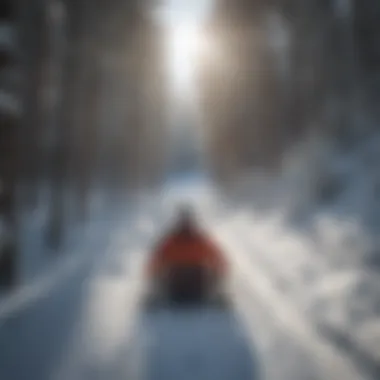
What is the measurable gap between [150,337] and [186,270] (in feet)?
4.37

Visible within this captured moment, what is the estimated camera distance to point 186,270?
24.5 ft

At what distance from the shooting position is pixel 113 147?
1355 centimetres

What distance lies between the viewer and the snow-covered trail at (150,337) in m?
5.11

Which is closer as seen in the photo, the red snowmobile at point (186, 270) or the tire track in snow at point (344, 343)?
the tire track in snow at point (344, 343)

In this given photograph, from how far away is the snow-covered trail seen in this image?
5109 mm

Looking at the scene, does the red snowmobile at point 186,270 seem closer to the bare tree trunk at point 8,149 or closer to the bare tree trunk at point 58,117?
the bare tree trunk at point 8,149

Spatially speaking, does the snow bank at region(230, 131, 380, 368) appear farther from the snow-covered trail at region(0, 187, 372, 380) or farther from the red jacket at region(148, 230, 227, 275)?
the red jacket at region(148, 230, 227, 275)

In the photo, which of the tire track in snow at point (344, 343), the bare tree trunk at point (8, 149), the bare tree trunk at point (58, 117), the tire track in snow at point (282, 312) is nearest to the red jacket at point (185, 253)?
the tire track in snow at point (282, 312)

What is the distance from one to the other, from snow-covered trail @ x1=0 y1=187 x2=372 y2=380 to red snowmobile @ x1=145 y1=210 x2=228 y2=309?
0.66 ft

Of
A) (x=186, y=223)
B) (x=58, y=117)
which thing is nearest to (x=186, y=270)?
(x=186, y=223)

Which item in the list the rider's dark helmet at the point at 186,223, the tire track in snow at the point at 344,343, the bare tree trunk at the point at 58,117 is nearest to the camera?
the tire track in snow at the point at 344,343

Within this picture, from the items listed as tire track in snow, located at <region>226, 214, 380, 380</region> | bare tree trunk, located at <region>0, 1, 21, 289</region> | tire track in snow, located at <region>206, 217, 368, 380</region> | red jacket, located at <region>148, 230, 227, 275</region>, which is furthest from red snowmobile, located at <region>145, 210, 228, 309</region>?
bare tree trunk, located at <region>0, 1, 21, 289</region>

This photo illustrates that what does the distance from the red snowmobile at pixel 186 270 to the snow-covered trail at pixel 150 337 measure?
0.20 m

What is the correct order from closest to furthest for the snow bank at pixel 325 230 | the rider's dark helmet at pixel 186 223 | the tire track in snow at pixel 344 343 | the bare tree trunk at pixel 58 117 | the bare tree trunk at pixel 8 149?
the tire track in snow at pixel 344 343, the snow bank at pixel 325 230, the rider's dark helmet at pixel 186 223, the bare tree trunk at pixel 8 149, the bare tree trunk at pixel 58 117
